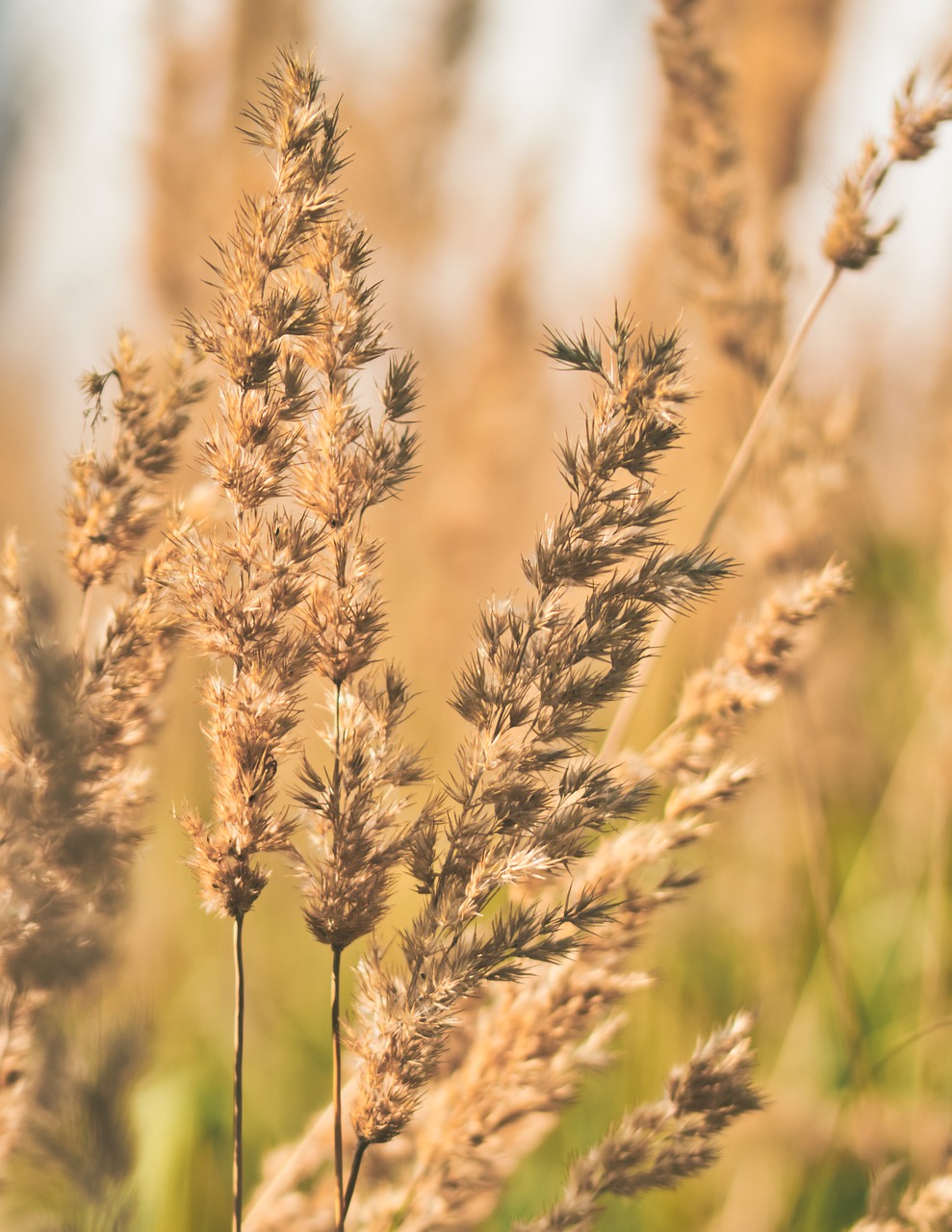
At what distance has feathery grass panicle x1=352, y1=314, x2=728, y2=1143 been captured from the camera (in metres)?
0.69

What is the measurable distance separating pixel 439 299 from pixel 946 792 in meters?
2.16

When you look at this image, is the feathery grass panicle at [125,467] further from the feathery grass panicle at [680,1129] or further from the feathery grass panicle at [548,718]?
the feathery grass panicle at [680,1129]

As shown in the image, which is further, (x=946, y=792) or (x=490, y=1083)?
(x=946, y=792)

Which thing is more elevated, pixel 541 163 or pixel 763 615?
pixel 541 163

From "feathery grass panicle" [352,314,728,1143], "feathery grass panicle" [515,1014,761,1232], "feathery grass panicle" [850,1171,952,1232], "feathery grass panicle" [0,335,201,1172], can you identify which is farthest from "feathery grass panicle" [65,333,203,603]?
"feathery grass panicle" [850,1171,952,1232]

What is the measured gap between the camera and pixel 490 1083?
0.84 meters

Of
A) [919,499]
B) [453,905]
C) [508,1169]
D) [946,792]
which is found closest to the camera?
[453,905]

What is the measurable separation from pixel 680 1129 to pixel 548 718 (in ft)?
1.23

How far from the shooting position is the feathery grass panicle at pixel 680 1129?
781mm

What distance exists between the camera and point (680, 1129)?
0.80 meters

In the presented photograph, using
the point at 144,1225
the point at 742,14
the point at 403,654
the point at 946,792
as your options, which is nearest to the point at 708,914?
the point at 946,792

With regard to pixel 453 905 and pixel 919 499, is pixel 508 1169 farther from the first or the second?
pixel 919 499

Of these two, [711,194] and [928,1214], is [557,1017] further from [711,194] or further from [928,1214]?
[711,194]

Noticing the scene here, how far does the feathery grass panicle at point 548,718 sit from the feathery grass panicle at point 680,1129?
7.6 inches
